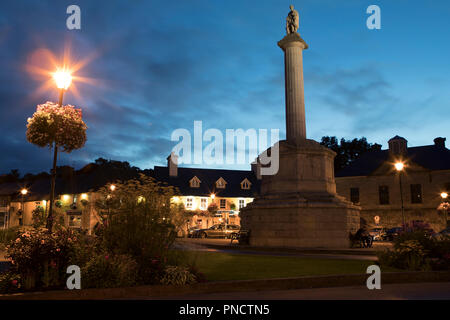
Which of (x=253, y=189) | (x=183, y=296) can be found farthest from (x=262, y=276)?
(x=253, y=189)

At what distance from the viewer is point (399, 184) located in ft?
147

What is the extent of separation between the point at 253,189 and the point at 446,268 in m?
48.7

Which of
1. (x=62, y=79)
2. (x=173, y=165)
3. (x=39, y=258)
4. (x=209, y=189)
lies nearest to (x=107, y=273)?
(x=39, y=258)

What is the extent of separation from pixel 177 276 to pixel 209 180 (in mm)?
51339

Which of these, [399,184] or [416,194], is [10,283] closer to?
[416,194]

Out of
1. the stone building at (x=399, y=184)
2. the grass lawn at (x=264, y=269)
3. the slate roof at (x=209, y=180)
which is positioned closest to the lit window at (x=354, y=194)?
the stone building at (x=399, y=184)

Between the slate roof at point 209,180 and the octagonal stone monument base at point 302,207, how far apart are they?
113 feet

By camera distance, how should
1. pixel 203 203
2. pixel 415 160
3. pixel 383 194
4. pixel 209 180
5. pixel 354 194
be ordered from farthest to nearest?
pixel 209 180 → pixel 203 203 → pixel 354 194 → pixel 383 194 → pixel 415 160

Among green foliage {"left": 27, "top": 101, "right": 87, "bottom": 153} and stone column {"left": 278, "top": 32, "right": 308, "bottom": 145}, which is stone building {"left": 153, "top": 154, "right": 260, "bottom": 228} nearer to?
stone column {"left": 278, "top": 32, "right": 308, "bottom": 145}

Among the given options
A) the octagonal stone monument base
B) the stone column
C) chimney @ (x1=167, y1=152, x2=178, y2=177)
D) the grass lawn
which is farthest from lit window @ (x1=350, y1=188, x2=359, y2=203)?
the grass lawn

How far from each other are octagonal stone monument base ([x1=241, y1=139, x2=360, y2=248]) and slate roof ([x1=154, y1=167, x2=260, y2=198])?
113 feet

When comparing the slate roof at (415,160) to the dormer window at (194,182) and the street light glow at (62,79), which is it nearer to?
the dormer window at (194,182)
